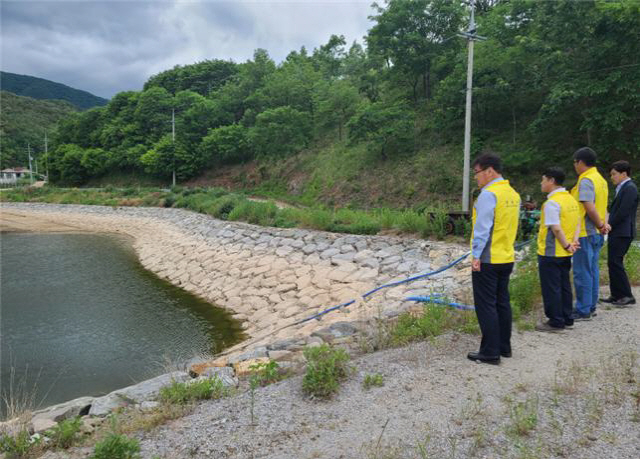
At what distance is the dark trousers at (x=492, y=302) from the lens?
149 inches

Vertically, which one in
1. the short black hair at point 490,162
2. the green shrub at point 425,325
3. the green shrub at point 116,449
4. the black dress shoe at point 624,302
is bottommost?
the green shrub at point 116,449

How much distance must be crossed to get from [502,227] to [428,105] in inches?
912

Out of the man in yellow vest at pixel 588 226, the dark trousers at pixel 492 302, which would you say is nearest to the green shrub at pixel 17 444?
the dark trousers at pixel 492 302

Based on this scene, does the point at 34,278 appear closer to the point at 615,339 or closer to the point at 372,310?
the point at 372,310

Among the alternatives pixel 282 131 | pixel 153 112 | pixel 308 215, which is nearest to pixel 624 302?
pixel 308 215

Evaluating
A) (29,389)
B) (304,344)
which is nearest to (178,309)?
(29,389)

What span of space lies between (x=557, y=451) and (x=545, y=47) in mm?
16669

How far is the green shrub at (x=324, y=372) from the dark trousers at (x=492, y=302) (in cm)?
136

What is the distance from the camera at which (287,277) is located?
10.7 meters

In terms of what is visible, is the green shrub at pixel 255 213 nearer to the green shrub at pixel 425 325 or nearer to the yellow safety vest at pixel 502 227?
the green shrub at pixel 425 325

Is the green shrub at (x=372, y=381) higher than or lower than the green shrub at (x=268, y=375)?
higher

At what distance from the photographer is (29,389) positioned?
665cm

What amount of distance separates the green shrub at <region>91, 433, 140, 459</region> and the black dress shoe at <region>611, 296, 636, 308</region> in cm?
590

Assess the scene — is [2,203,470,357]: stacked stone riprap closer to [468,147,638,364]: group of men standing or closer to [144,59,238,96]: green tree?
[468,147,638,364]: group of men standing
